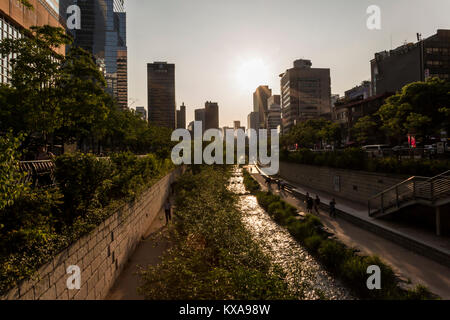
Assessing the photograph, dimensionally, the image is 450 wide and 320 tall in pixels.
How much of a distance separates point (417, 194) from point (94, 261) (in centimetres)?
1739

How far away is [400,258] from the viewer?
11297mm

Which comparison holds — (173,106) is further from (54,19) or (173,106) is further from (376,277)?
(376,277)

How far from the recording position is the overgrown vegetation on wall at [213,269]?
6340mm

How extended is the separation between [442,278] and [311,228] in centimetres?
580

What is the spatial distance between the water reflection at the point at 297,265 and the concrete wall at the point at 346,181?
1025 cm

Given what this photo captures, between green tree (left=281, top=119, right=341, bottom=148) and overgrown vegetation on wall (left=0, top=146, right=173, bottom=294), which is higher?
green tree (left=281, top=119, right=341, bottom=148)

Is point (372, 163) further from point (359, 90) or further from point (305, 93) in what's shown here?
point (305, 93)

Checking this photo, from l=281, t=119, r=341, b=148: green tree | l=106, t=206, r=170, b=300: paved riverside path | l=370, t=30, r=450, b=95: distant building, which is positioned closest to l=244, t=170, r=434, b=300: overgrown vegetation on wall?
l=106, t=206, r=170, b=300: paved riverside path

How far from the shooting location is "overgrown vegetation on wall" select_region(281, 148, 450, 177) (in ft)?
51.1

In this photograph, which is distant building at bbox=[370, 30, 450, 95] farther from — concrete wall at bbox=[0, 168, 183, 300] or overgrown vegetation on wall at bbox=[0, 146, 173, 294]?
overgrown vegetation on wall at bbox=[0, 146, 173, 294]

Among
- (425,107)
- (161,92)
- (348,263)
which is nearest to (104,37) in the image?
(161,92)

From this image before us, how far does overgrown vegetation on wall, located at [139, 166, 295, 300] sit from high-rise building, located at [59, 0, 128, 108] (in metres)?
115
